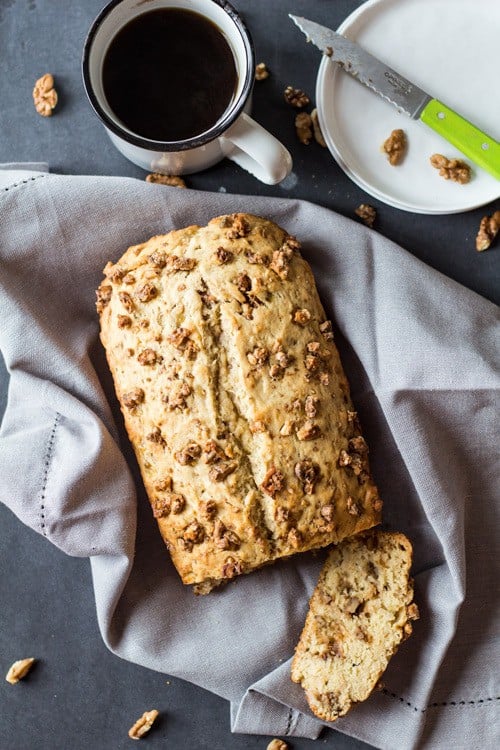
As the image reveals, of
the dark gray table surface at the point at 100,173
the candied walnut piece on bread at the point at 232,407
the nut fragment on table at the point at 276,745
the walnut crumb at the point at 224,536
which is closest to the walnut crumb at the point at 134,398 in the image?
the candied walnut piece on bread at the point at 232,407

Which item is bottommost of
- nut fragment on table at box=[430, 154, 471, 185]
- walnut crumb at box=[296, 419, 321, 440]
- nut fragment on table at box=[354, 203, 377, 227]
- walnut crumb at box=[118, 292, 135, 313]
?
walnut crumb at box=[118, 292, 135, 313]

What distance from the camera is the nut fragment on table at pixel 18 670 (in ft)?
8.92

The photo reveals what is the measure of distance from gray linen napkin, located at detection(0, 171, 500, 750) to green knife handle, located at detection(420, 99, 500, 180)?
16.2 inches

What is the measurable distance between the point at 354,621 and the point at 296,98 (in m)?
1.70

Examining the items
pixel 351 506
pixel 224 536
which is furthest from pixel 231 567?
pixel 351 506

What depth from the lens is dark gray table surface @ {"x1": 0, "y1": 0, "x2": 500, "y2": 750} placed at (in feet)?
8.91

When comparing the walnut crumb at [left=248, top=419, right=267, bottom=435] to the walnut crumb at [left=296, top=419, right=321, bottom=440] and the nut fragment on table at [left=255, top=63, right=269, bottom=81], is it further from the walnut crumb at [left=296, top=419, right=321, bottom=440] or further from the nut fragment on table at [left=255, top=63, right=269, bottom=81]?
the nut fragment on table at [left=255, top=63, right=269, bottom=81]

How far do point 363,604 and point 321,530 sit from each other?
1.26 feet

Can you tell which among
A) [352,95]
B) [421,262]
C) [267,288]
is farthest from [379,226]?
[267,288]

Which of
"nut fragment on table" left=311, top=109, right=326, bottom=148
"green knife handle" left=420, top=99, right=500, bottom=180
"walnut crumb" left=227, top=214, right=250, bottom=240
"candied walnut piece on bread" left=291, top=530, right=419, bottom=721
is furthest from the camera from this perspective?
"nut fragment on table" left=311, top=109, right=326, bottom=148

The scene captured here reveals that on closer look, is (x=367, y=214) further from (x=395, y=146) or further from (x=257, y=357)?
(x=257, y=357)

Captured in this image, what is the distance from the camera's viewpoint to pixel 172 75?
243cm

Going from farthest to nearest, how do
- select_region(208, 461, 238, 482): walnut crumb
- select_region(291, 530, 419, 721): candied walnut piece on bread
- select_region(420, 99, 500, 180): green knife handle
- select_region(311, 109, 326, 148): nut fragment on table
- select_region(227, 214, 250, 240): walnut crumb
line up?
select_region(311, 109, 326, 148): nut fragment on table
select_region(420, 99, 500, 180): green knife handle
select_region(291, 530, 419, 721): candied walnut piece on bread
select_region(227, 214, 250, 240): walnut crumb
select_region(208, 461, 238, 482): walnut crumb

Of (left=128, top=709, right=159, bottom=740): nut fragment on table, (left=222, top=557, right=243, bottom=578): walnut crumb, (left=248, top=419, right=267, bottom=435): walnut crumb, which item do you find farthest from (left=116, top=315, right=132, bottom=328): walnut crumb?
(left=128, top=709, right=159, bottom=740): nut fragment on table
